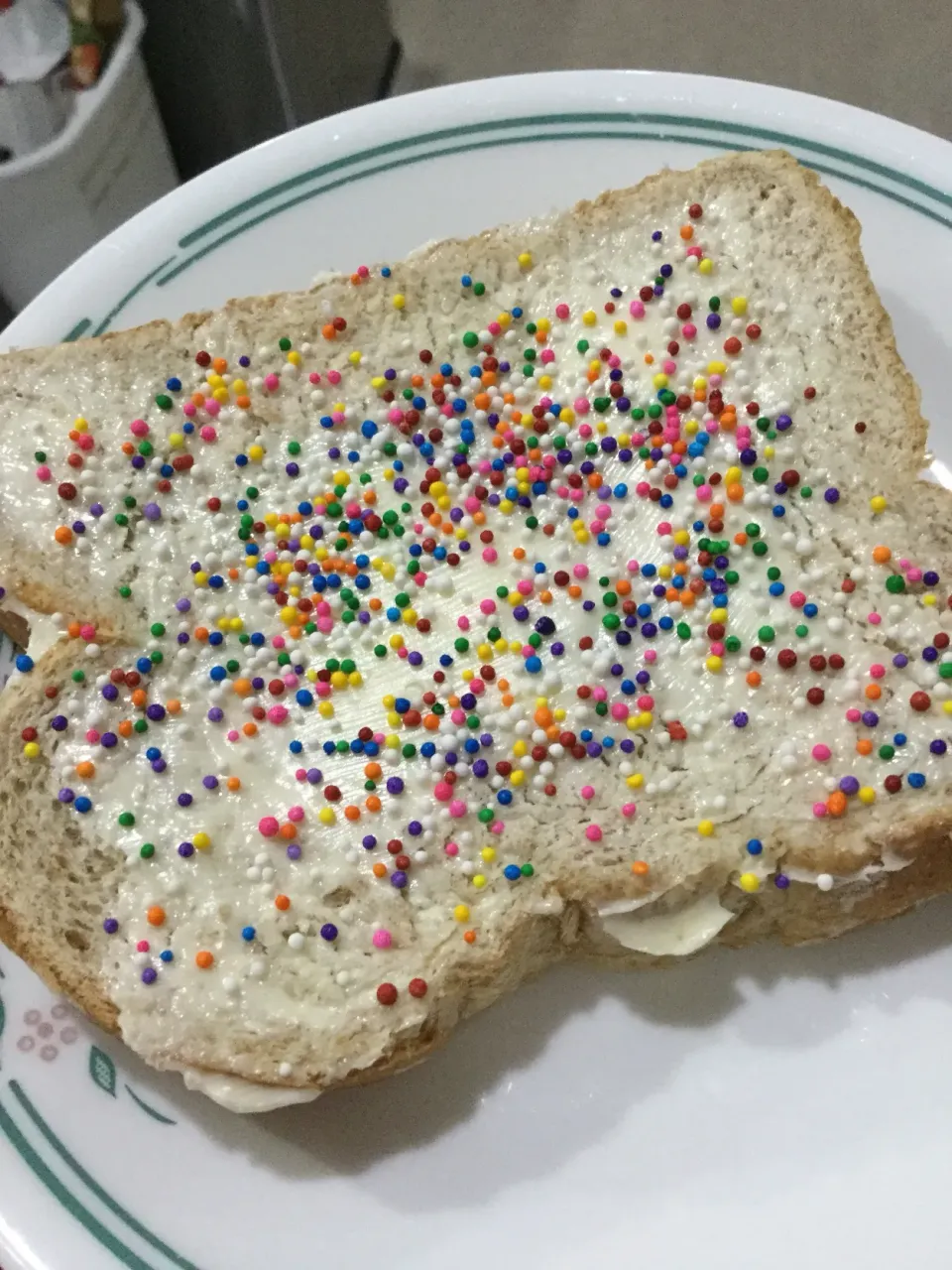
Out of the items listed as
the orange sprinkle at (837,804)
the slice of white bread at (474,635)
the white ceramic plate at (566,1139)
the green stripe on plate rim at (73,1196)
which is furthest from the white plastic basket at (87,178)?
the orange sprinkle at (837,804)

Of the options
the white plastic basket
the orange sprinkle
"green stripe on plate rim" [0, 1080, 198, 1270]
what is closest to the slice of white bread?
the orange sprinkle

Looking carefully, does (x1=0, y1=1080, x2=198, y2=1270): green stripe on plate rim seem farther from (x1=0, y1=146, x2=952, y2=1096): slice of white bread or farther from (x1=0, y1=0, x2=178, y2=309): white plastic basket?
(x1=0, y1=0, x2=178, y2=309): white plastic basket

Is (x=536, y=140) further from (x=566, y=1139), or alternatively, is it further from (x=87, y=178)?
(x=566, y=1139)

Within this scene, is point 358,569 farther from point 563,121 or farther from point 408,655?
point 563,121

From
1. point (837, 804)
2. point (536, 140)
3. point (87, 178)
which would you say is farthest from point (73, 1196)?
point (87, 178)

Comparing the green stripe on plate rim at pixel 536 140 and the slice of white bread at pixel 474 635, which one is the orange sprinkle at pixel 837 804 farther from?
the green stripe on plate rim at pixel 536 140

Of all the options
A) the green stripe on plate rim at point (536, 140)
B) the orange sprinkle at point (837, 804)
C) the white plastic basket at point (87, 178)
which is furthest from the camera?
the white plastic basket at point (87, 178)
